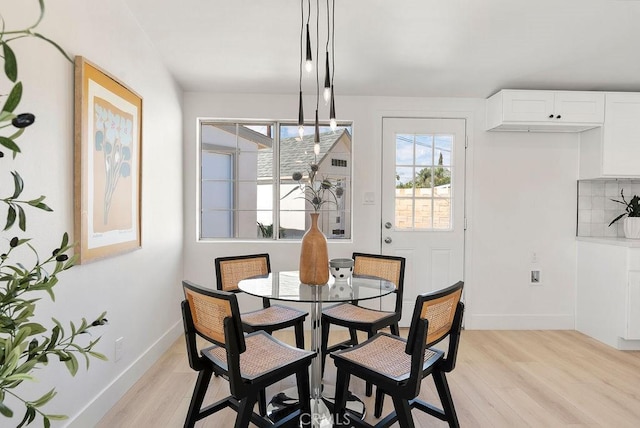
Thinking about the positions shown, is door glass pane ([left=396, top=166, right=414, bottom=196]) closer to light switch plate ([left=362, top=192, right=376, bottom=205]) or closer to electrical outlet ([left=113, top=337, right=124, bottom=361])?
light switch plate ([left=362, top=192, right=376, bottom=205])

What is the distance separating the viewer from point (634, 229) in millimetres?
3455

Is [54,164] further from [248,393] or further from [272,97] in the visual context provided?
[272,97]

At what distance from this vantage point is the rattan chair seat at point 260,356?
1679 millimetres

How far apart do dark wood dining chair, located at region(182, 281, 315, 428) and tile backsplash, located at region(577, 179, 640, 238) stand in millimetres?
3291

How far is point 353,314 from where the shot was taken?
2.46 meters

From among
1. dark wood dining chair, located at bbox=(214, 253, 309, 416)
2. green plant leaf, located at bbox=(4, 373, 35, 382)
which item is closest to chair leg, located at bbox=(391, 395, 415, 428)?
dark wood dining chair, located at bbox=(214, 253, 309, 416)

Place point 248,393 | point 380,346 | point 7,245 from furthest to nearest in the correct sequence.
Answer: point 380,346 < point 248,393 < point 7,245

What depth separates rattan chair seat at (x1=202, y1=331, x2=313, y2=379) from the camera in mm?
1679

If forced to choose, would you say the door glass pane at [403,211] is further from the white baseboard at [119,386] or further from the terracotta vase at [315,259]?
the white baseboard at [119,386]

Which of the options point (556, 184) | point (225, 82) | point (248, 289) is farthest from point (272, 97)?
point (556, 184)

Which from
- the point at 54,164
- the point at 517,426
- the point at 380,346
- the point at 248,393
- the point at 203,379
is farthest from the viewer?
the point at 517,426

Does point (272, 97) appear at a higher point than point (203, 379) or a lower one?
higher

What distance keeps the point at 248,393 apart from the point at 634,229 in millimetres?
3712

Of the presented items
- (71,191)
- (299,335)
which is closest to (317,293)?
(299,335)
